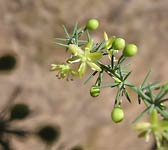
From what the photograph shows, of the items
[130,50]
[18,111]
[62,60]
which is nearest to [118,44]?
[130,50]

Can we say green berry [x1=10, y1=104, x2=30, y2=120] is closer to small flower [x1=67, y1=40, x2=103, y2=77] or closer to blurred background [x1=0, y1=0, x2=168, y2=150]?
blurred background [x1=0, y1=0, x2=168, y2=150]

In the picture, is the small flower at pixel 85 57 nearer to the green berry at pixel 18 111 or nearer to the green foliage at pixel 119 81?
the green foliage at pixel 119 81

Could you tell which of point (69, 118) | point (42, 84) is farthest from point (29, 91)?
point (69, 118)

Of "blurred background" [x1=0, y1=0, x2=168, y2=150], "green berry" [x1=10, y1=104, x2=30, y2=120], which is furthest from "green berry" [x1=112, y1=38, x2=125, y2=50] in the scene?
"blurred background" [x1=0, y1=0, x2=168, y2=150]

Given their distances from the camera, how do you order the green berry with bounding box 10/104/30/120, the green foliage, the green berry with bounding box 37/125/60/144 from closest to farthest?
the green foliage < the green berry with bounding box 10/104/30/120 < the green berry with bounding box 37/125/60/144

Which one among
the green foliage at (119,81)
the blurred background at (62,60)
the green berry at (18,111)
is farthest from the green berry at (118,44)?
the blurred background at (62,60)

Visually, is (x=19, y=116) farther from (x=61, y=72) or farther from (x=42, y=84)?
(x=61, y=72)
